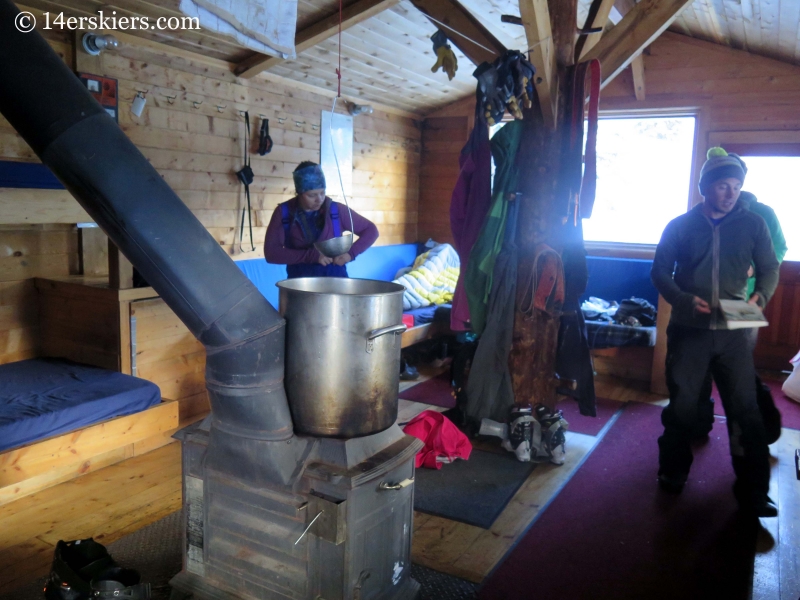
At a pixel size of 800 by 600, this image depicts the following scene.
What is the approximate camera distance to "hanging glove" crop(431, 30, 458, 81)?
321 centimetres

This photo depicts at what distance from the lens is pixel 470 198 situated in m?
3.38

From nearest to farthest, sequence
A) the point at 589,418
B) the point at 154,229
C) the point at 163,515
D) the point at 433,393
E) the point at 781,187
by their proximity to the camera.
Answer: the point at 154,229 < the point at 163,515 < the point at 589,418 < the point at 433,393 < the point at 781,187

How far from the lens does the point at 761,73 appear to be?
511cm

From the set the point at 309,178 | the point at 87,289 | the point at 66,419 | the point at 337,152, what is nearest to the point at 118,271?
the point at 87,289

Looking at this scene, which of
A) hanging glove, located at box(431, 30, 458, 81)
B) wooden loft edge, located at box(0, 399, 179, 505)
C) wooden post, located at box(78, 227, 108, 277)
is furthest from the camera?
wooden post, located at box(78, 227, 108, 277)

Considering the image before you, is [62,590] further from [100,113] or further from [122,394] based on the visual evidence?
[100,113]

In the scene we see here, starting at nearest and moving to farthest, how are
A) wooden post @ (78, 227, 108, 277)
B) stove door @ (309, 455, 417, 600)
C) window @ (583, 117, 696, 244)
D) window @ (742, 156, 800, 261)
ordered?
stove door @ (309, 455, 417, 600) < wooden post @ (78, 227, 108, 277) < window @ (742, 156, 800, 261) < window @ (583, 117, 696, 244)

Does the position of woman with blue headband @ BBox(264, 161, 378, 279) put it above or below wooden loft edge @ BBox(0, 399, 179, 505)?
above

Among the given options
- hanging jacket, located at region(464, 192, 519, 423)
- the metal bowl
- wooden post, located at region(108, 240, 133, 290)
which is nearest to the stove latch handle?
the metal bowl

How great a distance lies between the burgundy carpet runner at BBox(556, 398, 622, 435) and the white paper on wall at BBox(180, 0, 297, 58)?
106 inches

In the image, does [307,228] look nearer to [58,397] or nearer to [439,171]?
[58,397]

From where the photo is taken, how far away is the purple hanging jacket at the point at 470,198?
3309mm

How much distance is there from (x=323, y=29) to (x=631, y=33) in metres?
1.79

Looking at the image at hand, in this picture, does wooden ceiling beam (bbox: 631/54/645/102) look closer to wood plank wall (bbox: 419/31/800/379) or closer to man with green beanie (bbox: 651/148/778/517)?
wood plank wall (bbox: 419/31/800/379)
